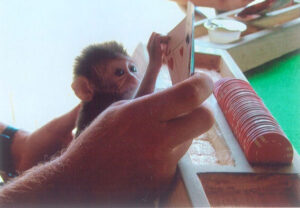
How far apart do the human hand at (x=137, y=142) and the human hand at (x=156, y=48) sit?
0.23 meters

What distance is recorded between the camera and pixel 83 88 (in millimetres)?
863

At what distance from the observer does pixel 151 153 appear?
411mm

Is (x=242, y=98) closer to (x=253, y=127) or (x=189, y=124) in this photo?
(x=253, y=127)

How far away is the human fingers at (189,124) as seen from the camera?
0.39 m

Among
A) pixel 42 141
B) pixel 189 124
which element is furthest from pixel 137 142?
pixel 42 141

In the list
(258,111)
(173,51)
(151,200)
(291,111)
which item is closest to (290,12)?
(291,111)

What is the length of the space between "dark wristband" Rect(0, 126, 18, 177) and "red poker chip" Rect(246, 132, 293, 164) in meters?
0.76

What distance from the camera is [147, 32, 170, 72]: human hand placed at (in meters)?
0.63

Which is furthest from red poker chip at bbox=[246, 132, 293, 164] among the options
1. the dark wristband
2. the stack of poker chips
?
the dark wristband

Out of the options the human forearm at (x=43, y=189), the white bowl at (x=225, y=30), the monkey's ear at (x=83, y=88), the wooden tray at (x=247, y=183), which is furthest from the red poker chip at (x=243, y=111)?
the white bowl at (x=225, y=30)

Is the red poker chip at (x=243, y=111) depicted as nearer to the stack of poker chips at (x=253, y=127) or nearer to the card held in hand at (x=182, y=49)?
the stack of poker chips at (x=253, y=127)

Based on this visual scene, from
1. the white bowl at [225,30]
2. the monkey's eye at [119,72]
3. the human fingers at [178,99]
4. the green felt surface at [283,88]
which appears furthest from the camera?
the white bowl at [225,30]

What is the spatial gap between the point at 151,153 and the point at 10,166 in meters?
0.79

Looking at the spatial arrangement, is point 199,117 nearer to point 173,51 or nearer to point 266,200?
point 173,51
